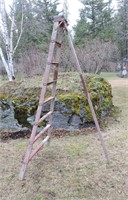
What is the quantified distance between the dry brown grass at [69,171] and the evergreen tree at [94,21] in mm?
14110

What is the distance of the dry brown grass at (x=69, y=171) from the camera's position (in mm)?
2039

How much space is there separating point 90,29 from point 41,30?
5.39 meters

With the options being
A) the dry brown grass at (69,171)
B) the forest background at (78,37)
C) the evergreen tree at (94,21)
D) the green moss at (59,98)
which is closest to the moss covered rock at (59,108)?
the green moss at (59,98)

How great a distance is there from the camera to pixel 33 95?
3791mm

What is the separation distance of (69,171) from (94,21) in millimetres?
16617

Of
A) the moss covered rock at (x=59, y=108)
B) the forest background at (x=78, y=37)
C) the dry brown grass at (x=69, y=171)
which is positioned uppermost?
the forest background at (x=78, y=37)

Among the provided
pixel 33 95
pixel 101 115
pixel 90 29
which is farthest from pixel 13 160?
pixel 90 29

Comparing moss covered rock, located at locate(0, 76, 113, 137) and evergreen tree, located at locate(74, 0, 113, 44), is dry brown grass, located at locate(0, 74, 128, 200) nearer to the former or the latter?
moss covered rock, located at locate(0, 76, 113, 137)

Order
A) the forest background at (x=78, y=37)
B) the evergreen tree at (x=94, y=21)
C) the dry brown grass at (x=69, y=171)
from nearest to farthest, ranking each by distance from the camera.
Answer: the dry brown grass at (x=69, y=171)
the forest background at (x=78, y=37)
the evergreen tree at (x=94, y=21)

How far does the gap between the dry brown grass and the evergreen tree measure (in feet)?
46.3

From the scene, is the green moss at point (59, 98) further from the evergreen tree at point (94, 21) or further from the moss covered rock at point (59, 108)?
the evergreen tree at point (94, 21)

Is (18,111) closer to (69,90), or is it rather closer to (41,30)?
(69,90)

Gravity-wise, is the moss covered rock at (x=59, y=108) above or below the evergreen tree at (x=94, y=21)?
below

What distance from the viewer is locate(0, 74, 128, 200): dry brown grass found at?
2039 mm
